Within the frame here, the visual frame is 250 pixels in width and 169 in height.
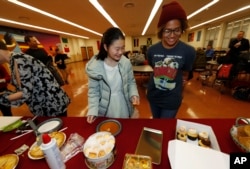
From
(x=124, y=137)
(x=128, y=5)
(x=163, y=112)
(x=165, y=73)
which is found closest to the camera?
(x=124, y=137)

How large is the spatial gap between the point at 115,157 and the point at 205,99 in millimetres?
3431

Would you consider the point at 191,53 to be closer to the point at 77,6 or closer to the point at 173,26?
the point at 173,26

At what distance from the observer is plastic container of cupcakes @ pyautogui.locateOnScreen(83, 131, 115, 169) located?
594mm

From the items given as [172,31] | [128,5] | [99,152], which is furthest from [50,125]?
[128,5]

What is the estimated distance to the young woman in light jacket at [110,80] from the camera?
3.37 ft

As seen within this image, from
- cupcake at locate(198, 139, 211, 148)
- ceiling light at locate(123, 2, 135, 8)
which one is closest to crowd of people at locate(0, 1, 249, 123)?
cupcake at locate(198, 139, 211, 148)

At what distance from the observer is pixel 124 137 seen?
82 centimetres

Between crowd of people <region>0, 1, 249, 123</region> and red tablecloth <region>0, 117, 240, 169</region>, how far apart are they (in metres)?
0.13

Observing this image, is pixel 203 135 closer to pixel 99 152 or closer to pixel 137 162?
pixel 137 162

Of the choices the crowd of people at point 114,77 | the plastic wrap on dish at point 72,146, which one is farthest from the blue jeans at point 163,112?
the plastic wrap on dish at point 72,146

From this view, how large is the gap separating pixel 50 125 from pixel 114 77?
62cm

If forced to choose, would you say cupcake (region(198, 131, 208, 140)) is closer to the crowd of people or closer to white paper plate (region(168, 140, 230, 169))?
white paper plate (region(168, 140, 230, 169))

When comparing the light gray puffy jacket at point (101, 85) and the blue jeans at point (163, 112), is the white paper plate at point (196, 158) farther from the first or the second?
the blue jeans at point (163, 112)

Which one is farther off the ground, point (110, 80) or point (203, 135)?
point (110, 80)
